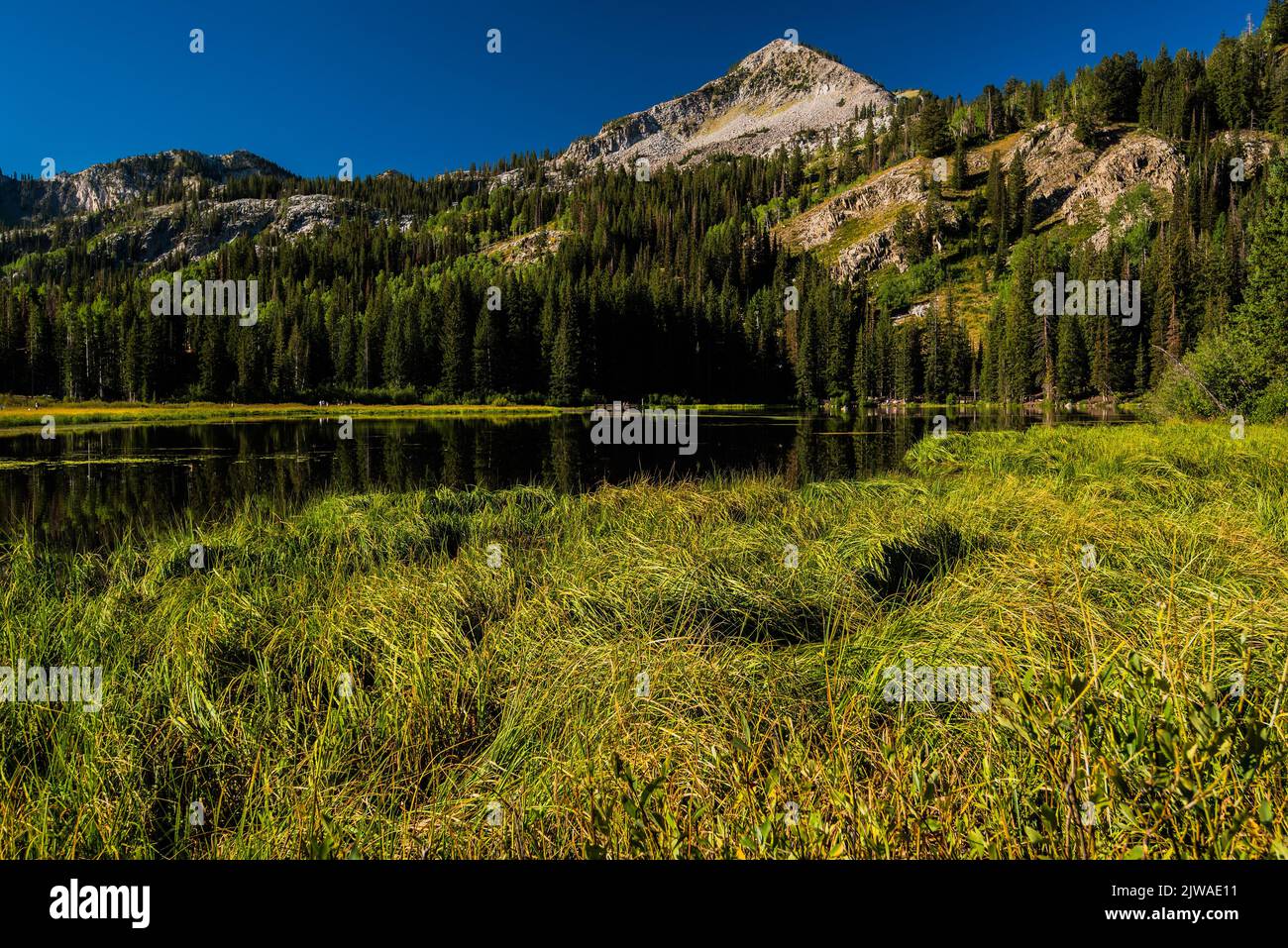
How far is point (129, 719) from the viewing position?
13.2ft

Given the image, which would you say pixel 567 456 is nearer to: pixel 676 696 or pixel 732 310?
pixel 676 696

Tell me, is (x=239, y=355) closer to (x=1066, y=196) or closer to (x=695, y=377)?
(x=695, y=377)

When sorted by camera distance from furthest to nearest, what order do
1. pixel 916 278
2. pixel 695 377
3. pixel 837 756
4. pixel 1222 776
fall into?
pixel 916 278 < pixel 695 377 < pixel 837 756 < pixel 1222 776

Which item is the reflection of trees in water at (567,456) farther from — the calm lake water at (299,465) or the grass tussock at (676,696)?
the grass tussock at (676,696)

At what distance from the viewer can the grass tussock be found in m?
2.35

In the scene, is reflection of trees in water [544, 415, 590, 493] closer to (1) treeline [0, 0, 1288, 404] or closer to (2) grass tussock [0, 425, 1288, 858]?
(2) grass tussock [0, 425, 1288, 858]

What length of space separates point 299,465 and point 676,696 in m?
21.6

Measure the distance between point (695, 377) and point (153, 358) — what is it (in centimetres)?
6967

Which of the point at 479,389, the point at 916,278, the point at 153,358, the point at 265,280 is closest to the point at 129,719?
the point at 479,389

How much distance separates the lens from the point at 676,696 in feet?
12.0

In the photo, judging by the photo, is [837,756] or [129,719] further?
[129,719]

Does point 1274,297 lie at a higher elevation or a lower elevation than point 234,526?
higher

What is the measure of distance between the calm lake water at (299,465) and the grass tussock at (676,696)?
A: 20.7 feet

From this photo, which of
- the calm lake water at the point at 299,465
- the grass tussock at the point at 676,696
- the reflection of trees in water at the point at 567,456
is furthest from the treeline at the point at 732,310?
the grass tussock at the point at 676,696
